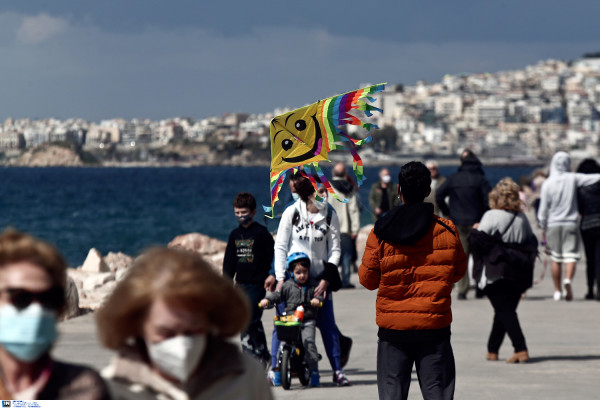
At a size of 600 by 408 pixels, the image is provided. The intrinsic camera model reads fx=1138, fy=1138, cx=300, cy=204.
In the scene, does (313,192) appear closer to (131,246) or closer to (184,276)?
(184,276)

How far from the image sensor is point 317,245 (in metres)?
8.29

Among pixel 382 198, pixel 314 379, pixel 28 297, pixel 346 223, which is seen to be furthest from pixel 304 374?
pixel 382 198

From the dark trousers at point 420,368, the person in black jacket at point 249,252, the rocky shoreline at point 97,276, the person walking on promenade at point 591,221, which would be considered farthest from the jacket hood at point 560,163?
the dark trousers at point 420,368


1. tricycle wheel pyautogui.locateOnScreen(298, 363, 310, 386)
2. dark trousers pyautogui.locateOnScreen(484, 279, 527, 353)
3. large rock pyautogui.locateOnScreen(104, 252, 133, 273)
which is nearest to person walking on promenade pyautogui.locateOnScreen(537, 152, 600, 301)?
dark trousers pyautogui.locateOnScreen(484, 279, 527, 353)

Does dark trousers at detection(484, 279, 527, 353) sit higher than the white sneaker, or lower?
higher

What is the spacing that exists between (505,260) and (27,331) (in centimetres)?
725

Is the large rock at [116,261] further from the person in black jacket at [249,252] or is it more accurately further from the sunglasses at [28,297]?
the sunglasses at [28,297]

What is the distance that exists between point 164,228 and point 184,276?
59893mm

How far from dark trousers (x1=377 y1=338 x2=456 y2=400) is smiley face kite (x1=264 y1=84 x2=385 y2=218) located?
3.06m

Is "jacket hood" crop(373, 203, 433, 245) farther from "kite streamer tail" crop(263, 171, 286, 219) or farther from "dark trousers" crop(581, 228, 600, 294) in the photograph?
"dark trousers" crop(581, 228, 600, 294)

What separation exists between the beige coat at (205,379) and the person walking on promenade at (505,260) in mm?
6754

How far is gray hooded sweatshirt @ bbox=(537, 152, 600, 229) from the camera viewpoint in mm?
13469

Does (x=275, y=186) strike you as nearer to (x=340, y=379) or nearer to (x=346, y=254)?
Answer: (x=340, y=379)

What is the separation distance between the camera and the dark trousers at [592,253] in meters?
13.5
